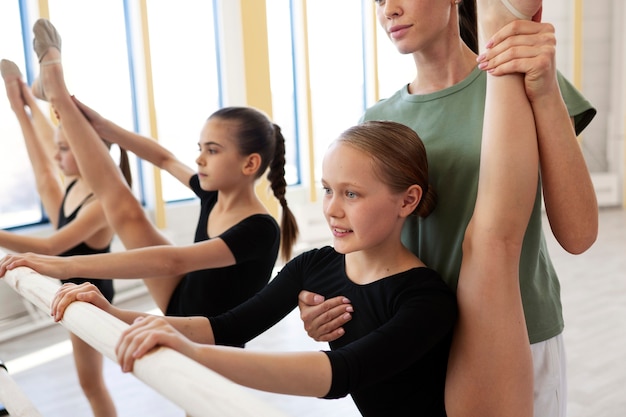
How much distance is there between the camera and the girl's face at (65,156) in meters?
2.58

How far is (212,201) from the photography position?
2242mm

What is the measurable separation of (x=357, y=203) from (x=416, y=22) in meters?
0.34

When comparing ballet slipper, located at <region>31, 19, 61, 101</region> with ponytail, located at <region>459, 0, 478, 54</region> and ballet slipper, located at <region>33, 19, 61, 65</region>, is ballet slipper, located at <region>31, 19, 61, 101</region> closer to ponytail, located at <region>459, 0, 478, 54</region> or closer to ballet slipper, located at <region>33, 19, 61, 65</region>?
ballet slipper, located at <region>33, 19, 61, 65</region>

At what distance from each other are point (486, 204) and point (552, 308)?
0.30 metres

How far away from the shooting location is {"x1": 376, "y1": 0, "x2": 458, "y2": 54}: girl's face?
1.18 m

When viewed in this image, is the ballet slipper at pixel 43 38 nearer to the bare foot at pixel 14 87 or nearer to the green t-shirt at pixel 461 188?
the bare foot at pixel 14 87

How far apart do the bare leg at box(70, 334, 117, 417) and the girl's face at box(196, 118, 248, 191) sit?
0.79 meters

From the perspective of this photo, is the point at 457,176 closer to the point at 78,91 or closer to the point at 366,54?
the point at 78,91

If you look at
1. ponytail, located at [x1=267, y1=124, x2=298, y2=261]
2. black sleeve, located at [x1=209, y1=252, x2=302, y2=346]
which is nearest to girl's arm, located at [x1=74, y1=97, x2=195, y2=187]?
ponytail, located at [x1=267, y1=124, x2=298, y2=261]

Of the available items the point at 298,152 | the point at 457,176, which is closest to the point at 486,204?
the point at 457,176

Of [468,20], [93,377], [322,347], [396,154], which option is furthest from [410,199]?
[322,347]

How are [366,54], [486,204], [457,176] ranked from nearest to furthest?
[486,204] < [457,176] < [366,54]

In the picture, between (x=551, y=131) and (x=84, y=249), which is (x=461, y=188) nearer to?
(x=551, y=131)

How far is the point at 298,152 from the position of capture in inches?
263
